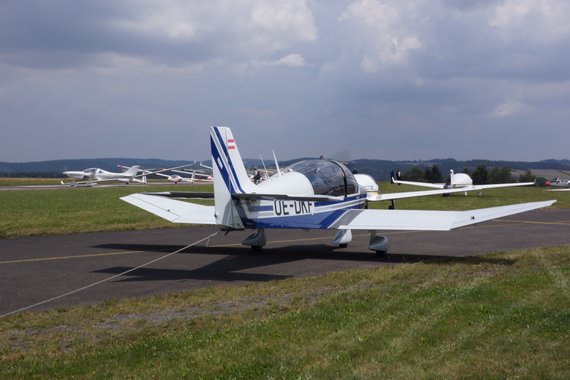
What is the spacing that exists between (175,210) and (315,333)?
9203mm

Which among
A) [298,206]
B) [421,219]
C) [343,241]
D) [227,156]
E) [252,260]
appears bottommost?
[252,260]

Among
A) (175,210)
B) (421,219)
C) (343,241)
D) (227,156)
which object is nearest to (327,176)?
(343,241)

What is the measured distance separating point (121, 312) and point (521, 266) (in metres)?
7.63

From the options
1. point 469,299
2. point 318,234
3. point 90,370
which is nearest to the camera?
point 90,370

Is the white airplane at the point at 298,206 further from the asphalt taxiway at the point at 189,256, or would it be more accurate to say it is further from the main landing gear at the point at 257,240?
the asphalt taxiway at the point at 189,256

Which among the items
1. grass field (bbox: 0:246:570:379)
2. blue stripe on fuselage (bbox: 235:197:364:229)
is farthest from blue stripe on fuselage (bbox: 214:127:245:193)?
grass field (bbox: 0:246:570:379)

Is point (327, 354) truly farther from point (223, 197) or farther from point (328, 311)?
point (223, 197)

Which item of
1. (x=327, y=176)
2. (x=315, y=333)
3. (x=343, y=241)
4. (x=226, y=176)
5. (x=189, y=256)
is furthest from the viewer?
(x=343, y=241)

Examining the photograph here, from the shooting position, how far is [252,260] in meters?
13.7

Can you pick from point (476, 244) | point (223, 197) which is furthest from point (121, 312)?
point (476, 244)

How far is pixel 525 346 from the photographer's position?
612cm

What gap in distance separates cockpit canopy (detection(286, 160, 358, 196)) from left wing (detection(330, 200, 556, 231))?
2.71ft

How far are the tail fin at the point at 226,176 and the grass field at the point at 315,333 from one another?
7.42 feet

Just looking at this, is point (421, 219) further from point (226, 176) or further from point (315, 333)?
point (315, 333)
